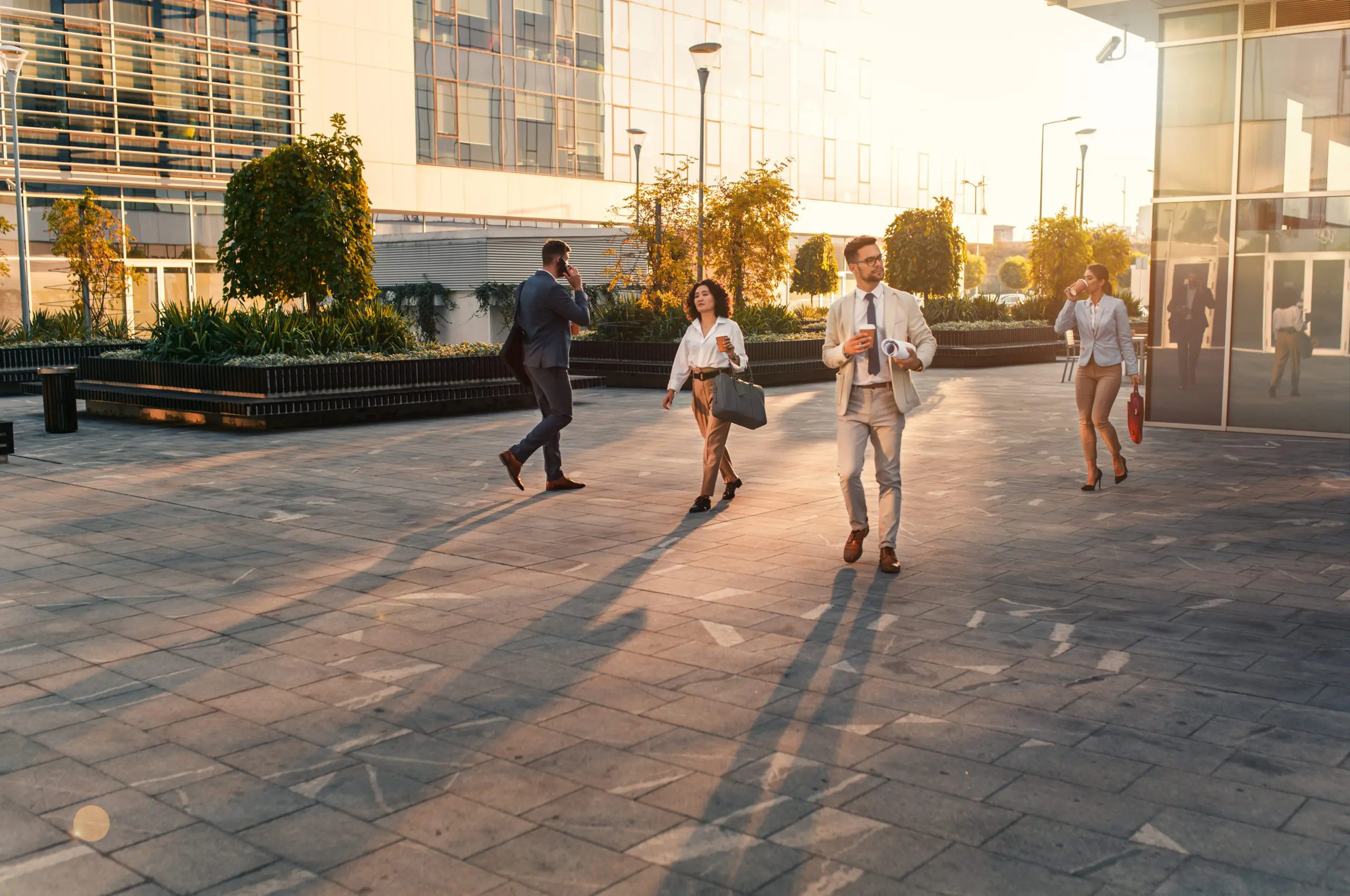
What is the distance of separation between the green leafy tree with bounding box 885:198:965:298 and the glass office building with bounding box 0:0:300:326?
17.9 meters

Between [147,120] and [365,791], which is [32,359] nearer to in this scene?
[147,120]

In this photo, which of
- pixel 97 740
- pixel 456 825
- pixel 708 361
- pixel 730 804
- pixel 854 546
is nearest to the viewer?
pixel 456 825

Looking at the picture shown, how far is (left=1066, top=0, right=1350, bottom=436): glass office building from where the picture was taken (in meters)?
14.3

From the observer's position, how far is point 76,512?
9141 millimetres

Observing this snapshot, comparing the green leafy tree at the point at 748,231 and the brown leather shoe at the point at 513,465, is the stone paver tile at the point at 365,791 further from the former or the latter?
the green leafy tree at the point at 748,231

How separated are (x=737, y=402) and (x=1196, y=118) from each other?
9480 millimetres

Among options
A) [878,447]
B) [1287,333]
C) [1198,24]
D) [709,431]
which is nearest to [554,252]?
[709,431]

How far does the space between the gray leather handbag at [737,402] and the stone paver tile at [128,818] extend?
A: 534cm

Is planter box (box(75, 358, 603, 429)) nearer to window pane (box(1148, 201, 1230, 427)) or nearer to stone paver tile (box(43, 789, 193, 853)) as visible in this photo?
window pane (box(1148, 201, 1230, 427))

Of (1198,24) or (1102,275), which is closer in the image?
(1102,275)

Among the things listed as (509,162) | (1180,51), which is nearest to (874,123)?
(509,162)

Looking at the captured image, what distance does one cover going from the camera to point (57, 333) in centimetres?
2381

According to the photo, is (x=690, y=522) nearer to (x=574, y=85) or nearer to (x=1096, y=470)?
(x=1096, y=470)

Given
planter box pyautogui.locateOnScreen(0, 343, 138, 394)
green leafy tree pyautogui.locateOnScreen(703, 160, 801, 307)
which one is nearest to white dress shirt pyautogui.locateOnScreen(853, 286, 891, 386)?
planter box pyautogui.locateOnScreen(0, 343, 138, 394)
